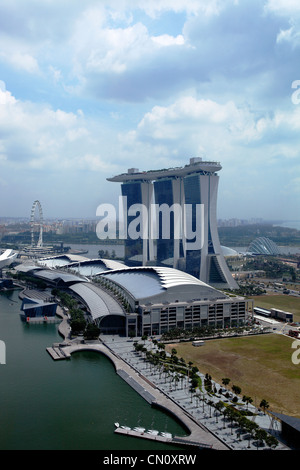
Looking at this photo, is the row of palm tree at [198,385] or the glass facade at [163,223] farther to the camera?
the glass facade at [163,223]

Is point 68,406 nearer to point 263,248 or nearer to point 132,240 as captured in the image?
point 132,240

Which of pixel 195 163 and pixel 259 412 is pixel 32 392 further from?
pixel 195 163

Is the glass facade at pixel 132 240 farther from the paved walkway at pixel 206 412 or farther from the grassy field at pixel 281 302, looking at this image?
the paved walkway at pixel 206 412

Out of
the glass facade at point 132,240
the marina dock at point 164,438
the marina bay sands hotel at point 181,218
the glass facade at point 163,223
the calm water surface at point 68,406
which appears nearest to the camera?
the marina dock at point 164,438

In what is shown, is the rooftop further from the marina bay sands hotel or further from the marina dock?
the marina dock

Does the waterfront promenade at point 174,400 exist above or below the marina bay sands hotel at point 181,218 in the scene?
below

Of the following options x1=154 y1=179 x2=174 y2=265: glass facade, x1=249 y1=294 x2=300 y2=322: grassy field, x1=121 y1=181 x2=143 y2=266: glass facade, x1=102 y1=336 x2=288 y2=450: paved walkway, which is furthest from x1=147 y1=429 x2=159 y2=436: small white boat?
x1=121 y1=181 x2=143 y2=266: glass facade

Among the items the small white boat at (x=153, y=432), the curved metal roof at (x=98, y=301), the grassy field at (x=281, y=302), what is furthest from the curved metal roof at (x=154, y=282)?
the small white boat at (x=153, y=432)
